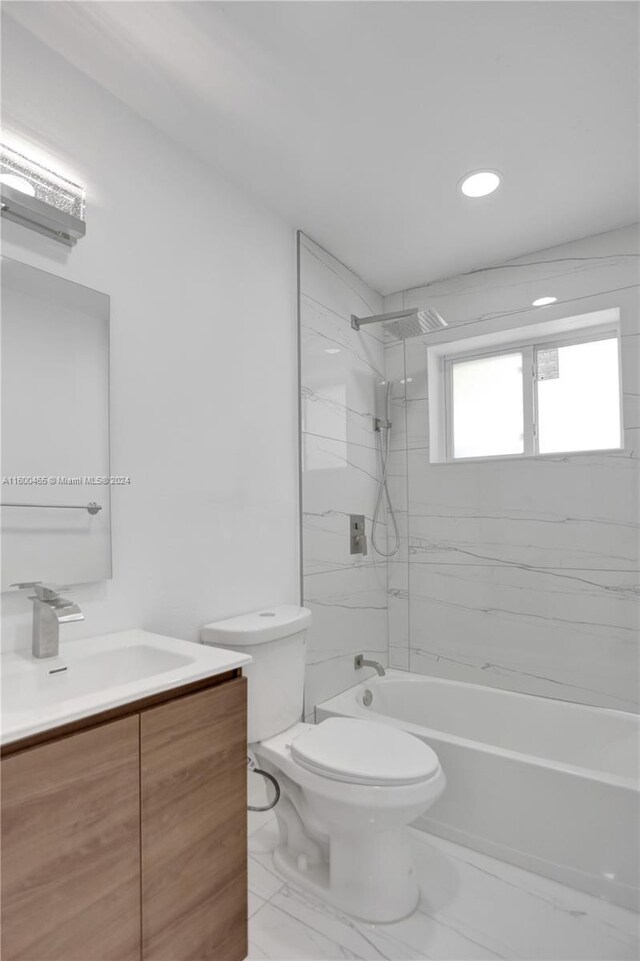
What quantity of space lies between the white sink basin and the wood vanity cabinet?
0.04m

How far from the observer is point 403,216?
2.21 m

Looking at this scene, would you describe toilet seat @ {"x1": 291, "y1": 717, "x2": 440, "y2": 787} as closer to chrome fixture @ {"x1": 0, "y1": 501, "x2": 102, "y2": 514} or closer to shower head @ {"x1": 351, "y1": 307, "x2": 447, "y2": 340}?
chrome fixture @ {"x1": 0, "y1": 501, "x2": 102, "y2": 514}

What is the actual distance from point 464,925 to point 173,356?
1.94 metres

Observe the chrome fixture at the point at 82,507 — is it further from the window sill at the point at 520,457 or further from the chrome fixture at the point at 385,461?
the window sill at the point at 520,457

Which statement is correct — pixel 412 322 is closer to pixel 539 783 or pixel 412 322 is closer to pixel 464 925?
pixel 539 783

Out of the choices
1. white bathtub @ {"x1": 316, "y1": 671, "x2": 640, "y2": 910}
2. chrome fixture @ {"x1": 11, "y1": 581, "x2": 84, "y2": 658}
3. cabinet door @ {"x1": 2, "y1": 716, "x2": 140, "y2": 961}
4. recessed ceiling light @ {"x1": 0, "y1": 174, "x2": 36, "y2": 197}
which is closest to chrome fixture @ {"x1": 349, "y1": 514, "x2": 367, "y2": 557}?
white bathtub @ {"x1": 316, "y1": 671, "x2": 640, "y2": 910}

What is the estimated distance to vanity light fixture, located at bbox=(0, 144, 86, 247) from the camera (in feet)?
4.08

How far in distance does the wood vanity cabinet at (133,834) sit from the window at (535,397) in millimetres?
2045

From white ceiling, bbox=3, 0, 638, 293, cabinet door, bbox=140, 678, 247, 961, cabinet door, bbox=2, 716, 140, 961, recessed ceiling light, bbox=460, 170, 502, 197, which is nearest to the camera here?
cabinet door, bbox=2, 716, 140, 961

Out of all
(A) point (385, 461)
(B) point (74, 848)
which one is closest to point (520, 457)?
(A) point (385, 461)

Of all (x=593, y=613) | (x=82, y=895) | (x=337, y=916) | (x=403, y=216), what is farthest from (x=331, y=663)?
(x=403, y=216)

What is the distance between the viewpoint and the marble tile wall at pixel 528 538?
2.28 m

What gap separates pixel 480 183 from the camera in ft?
6.53

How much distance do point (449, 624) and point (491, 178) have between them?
2.03 m
